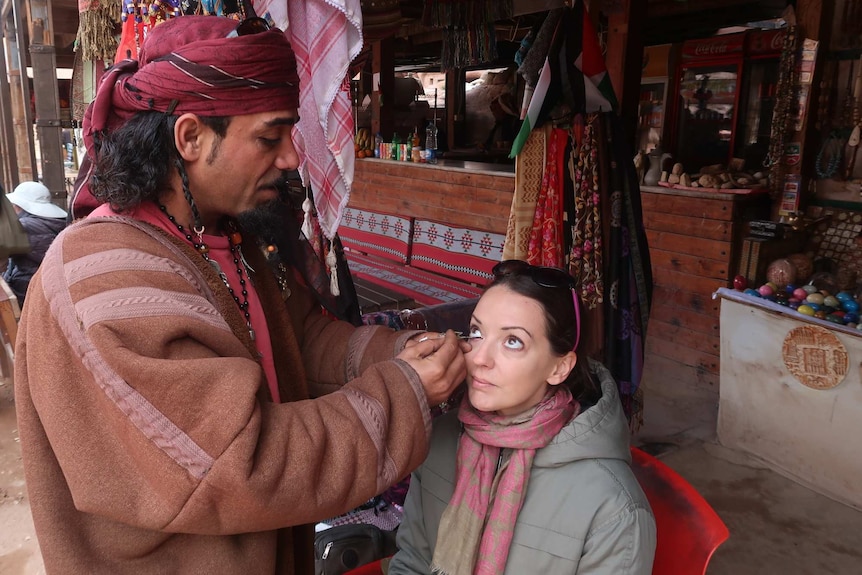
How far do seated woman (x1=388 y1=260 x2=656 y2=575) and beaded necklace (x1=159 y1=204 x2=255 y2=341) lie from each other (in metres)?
0.55

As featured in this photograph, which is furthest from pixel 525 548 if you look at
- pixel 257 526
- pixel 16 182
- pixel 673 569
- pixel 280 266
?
pixel 16 182

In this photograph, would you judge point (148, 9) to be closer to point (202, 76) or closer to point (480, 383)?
point (202, 76)

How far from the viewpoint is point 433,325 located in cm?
326

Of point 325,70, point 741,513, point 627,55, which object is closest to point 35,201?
point 325,70

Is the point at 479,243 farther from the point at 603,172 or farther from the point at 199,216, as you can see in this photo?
the point at 199,216

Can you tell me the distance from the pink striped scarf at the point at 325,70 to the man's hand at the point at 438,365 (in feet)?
2.17

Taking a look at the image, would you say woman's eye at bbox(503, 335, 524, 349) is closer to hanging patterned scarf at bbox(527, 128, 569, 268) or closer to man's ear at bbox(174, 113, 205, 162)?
man's ear at bbox(174, 113, 205, 162)

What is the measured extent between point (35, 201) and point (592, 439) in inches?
194

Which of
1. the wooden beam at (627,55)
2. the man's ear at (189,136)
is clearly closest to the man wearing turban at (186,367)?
the man's ear at (189,136)

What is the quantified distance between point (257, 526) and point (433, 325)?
2165 millimetres

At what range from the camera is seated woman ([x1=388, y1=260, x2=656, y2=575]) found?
1.50 metres

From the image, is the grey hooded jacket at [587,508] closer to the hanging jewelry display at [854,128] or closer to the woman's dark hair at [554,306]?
the woman's dark hair at [554,306]

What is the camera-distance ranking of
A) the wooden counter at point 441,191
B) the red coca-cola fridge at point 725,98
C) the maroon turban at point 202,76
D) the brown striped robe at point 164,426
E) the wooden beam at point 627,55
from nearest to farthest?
1. the brown striped robe at point 164,426
2. the maroon turban at point 202,76
3. the wooden beam at point 627,55
4. the wooden counter at point 441,191
5. the red coca-cola fridge at point 725,98

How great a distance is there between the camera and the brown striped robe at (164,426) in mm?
1060
